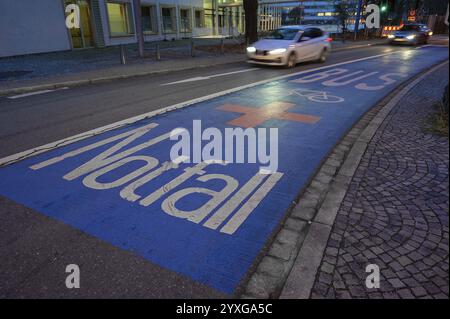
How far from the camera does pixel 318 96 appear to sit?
883 centimetres

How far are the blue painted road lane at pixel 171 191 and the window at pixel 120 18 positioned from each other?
20006 mm

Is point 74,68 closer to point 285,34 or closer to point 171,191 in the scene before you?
point 285,34

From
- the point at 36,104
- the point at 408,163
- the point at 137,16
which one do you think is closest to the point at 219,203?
the point at 408,163

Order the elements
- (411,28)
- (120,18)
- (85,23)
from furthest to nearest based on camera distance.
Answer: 1. (411,28)
2. (120,18)
3. (85,23)

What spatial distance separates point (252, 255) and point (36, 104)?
760 cm

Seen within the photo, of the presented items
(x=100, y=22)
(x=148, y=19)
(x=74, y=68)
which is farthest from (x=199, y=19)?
(x=74, y=68)

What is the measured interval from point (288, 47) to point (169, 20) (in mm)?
18518

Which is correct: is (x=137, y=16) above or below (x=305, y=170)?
above

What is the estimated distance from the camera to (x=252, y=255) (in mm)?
2857

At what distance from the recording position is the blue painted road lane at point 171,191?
291 centimetres

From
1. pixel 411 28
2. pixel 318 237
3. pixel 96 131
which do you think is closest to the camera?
pixel 318 237

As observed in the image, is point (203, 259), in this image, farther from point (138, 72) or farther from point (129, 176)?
point (138, 72)

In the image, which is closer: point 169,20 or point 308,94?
point 308,94

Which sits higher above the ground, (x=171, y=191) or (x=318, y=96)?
(x=318, y=96)
